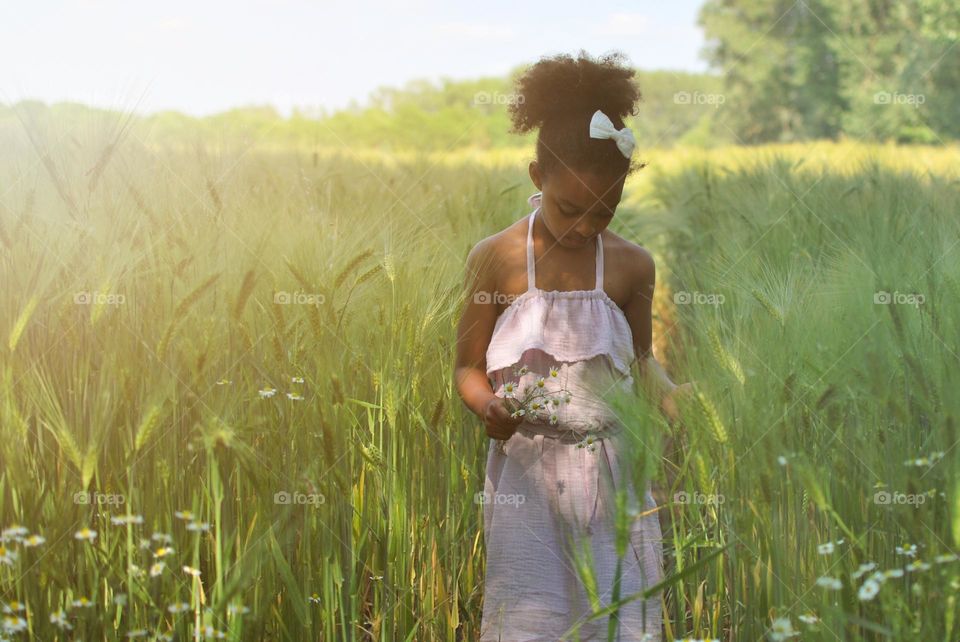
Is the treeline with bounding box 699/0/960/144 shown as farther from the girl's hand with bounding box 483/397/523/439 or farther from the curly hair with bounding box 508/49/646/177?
the girl's hand with bounding box 483/397/523/439

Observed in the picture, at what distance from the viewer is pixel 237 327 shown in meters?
1.60

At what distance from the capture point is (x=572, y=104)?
1.92m

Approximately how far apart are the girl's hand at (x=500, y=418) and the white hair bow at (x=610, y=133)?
503mm

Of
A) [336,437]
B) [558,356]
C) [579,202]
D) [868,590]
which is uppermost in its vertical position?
[579,202]

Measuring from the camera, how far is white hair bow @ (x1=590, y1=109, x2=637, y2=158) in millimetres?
1800

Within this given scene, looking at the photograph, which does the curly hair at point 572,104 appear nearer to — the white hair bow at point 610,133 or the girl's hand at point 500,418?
the white hair bow at point 610,133

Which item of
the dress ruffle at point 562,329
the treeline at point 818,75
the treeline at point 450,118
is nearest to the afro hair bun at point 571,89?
the dress ruffle at point 562,329

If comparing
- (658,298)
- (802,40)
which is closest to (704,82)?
(802,40)

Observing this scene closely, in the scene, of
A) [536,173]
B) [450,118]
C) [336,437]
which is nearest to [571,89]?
[536,173]

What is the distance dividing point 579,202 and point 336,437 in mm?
→ 596

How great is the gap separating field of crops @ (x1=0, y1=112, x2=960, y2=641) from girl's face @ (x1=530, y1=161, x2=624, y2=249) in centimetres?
23

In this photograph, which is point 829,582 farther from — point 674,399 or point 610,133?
point 610,133

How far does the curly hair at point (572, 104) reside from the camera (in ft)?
6.01

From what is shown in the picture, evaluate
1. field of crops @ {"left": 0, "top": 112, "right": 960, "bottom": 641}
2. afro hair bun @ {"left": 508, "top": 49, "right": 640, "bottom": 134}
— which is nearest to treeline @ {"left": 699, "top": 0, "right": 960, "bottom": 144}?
afro hair bun @ {"left": 508, "top": 49, "right": 640, "bottom": 134}
